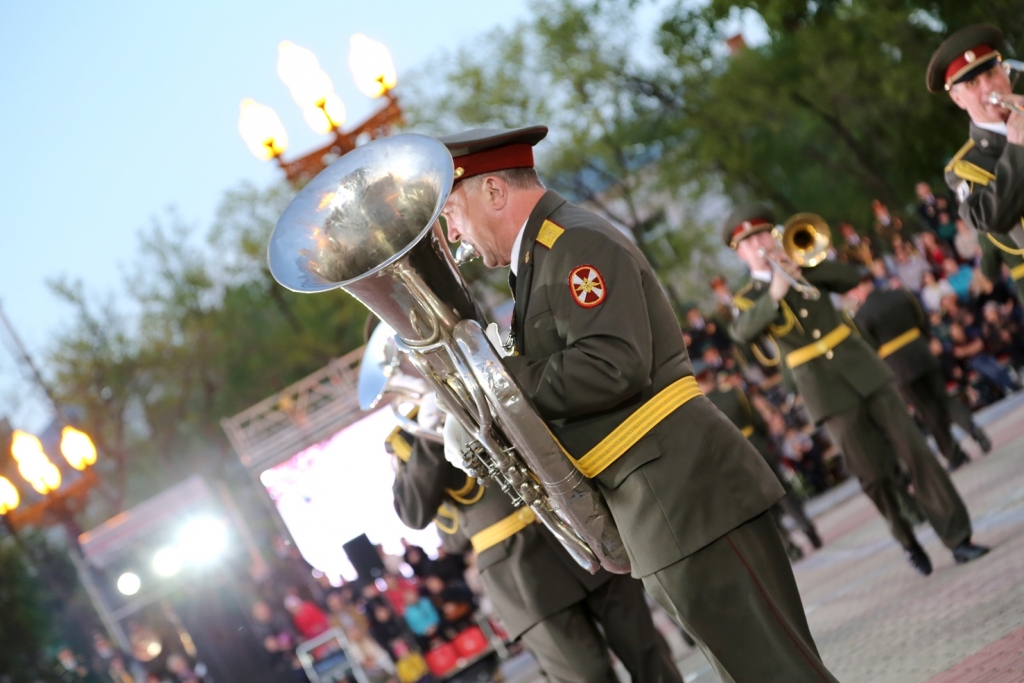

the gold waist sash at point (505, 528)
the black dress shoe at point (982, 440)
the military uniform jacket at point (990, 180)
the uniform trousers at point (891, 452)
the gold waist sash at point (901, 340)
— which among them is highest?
the military uniform jacket at point (990, 180)

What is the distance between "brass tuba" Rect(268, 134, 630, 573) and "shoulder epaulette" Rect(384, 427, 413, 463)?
2.07 meters

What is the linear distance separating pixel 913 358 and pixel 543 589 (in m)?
6.55

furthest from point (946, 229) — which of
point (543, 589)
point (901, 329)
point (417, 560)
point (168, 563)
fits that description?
point (543, 589)

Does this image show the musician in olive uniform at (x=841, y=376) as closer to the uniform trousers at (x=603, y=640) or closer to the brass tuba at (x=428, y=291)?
the uniform trousers at (x=603, y=640)

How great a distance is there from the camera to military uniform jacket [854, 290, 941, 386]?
10695mm

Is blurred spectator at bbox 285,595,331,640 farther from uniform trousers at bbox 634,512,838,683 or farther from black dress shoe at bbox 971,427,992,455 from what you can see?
uniform trousers at bbox 634,512,838,683

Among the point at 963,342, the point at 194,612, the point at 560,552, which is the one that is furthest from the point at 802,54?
the point at 560,552

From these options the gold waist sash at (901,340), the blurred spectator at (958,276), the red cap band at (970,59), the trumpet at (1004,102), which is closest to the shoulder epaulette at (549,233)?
the trumpet at (1004,102)

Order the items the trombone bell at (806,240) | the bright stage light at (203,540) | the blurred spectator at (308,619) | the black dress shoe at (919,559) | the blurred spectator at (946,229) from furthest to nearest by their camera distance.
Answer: the blurred spectator at (946,229), the blurred spectator at (308,619), the bright stage light at (203,540), the trombone bell at (806,240), the black dress shoe at (919,559)

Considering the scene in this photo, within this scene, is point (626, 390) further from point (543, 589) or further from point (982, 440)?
point (982, 440)

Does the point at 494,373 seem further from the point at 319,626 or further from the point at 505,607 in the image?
the point at 319,626

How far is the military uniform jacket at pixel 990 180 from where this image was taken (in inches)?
211

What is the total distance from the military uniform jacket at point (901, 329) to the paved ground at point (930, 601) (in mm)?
1016

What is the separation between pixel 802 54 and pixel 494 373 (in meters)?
27.9
